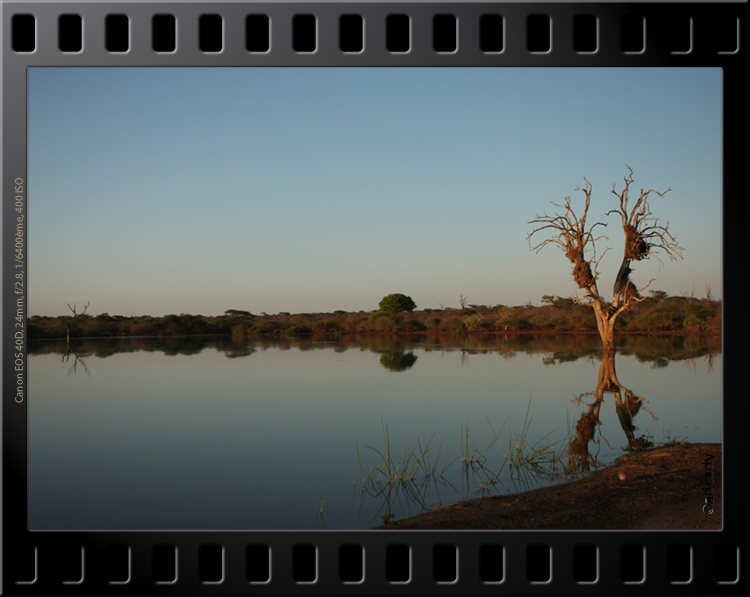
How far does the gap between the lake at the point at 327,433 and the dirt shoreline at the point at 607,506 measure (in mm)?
361

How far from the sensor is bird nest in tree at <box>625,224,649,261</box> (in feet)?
37.1

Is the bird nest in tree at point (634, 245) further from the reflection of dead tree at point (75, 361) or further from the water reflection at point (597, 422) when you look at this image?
the reflection of dead tree at point (75, 361)

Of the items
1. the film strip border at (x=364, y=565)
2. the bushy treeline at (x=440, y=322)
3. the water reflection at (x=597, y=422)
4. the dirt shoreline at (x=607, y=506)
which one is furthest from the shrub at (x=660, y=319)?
the film strip border at (x=364, y=565)

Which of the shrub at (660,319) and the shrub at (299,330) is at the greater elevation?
the shrub at (660,319)

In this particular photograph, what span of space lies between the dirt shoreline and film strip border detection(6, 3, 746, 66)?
241 cm

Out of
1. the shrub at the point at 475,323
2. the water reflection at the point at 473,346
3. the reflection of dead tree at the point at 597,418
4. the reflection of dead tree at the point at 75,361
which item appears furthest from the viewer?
the shrub at the point at 475,323

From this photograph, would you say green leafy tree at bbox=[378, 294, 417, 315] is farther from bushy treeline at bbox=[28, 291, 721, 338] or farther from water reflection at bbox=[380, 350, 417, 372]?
water reflection at bbox=[380, 350, 417, 372]

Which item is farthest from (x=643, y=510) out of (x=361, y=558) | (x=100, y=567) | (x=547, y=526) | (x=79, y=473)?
(x=79, y=473)

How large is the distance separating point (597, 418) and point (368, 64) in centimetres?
615

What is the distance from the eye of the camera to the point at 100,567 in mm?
1823

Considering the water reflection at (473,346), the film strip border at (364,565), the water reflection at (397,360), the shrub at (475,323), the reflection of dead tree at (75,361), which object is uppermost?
the shrub at (475,323)

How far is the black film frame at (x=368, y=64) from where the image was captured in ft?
5.96

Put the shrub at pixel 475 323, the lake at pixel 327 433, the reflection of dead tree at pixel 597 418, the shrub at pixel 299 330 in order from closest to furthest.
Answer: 1. the lake at pixel 327 433
2. the reflection of dead tree at pixel 597 418
3. the shrub at pixel 475 323
4. the shrub at pixel 299 330

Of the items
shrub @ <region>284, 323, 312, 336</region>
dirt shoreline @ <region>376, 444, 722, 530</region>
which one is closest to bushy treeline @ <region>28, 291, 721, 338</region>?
shrub @ <region>284, 323, 312, 336</region>
